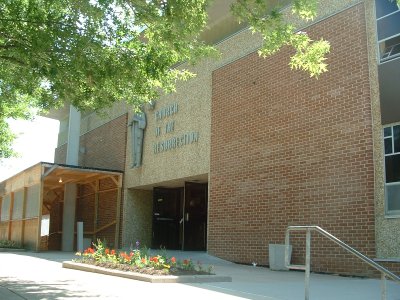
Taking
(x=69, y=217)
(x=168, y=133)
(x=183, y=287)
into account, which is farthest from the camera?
(x=69, y=217)

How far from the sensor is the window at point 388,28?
10797mm

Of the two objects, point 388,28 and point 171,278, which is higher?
point 388,28

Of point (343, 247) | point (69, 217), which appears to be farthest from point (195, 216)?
point (343, 247)

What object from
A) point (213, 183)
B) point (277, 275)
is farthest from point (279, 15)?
point (213, 183)

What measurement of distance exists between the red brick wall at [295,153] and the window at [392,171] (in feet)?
1.17

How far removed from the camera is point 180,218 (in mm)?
20688

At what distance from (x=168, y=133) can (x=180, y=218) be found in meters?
4.11

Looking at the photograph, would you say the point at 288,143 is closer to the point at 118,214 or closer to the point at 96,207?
the point at 118,214

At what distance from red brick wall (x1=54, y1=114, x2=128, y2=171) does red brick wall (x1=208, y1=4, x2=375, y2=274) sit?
7.07 meters

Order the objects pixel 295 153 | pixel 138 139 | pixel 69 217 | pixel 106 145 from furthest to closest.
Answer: pixel 106 145 → pixel 69 217 → pixel 138 139 → pixel 295 153

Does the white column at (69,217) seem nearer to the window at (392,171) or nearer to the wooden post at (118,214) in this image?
the wooden post at (118,214)

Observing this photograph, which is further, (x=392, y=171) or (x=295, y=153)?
(x=295, y=153)

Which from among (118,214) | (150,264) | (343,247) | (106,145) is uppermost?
(106,145)

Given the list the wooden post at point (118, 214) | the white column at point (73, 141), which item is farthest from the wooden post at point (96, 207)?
the white column at point (73, 141)
